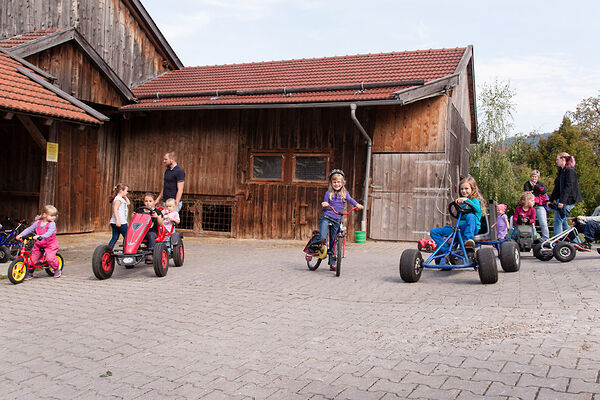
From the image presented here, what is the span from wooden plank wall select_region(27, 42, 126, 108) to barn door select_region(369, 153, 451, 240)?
7.82m

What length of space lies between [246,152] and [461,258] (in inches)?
350

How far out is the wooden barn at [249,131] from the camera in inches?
554

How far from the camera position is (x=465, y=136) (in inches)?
781

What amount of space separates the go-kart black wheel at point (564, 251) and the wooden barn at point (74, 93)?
1133 cm

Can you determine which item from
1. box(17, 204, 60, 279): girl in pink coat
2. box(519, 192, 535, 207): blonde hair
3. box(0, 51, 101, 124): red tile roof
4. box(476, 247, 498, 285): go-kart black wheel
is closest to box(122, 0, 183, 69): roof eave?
box(0, 51, 101, 124): red tile roof

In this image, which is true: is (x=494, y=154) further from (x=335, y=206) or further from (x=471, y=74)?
(x=335, y=206)

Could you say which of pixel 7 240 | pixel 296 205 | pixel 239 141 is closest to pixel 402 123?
pixel 296 205

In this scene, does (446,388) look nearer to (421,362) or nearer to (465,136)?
(421,362)

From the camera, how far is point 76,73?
49.0 ft

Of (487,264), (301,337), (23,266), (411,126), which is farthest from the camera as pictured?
(411,126)

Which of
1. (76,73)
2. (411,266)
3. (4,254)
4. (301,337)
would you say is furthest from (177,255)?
(76,73)

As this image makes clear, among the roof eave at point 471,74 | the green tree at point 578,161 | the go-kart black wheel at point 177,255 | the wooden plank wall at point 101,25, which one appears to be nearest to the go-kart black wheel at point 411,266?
the go-kart black wheel at point 177,255

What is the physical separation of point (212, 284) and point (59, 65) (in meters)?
9.77

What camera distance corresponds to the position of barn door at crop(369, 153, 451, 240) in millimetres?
13820
